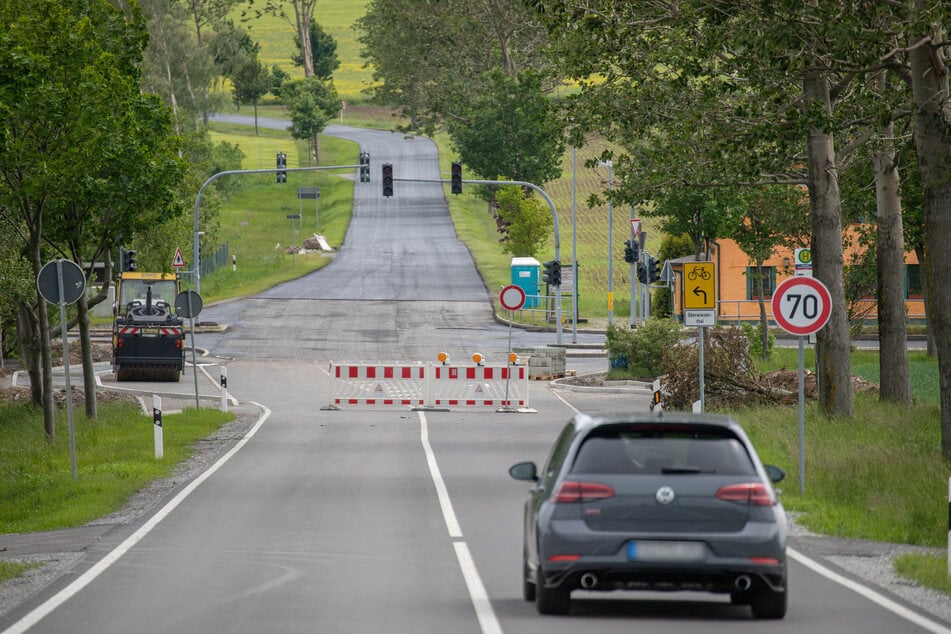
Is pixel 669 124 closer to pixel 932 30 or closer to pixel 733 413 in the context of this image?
pixel 733 413

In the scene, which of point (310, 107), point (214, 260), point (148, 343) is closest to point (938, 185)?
point (148, 343)

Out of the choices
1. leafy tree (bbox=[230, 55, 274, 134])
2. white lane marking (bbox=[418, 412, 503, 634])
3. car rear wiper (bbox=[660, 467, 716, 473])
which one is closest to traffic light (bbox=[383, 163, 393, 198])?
white lane marking (bbox=[418, 412, 503, 634])

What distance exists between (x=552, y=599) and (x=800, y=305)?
9.05 meters

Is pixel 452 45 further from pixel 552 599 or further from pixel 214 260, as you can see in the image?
pixel 552 599

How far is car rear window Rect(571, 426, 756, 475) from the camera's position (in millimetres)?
9602

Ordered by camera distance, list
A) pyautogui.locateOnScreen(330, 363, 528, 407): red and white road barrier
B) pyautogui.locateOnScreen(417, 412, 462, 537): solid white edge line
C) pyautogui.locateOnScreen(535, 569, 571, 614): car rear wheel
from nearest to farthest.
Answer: pyautogui.locateOnScreen(535, 569, 571, 614): car rear wheel < pyautogui.locateOnScreen(417, 412, 462, 537): solid white edge line < pyautogui.locateOnScreen(330, 363, 528, 407): red and white road barrier

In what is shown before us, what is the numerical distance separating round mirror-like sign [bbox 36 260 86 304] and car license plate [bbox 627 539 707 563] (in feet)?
41.1

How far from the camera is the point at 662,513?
9453 mm

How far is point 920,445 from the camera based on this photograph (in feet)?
72.9

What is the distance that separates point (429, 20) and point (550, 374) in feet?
186

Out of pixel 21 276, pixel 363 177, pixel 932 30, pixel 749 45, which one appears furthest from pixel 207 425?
pixel 363 177

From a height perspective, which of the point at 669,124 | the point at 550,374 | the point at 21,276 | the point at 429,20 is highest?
the point at 429,20

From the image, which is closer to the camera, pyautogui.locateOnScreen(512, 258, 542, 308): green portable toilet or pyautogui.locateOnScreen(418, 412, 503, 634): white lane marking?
pyautogui.locateOnScreen(418, 412, 503, 634): white lane marking

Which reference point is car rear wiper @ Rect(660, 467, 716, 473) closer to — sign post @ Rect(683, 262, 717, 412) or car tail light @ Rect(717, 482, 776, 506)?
car tail light @ Rect(717, 482, 776, 506)
